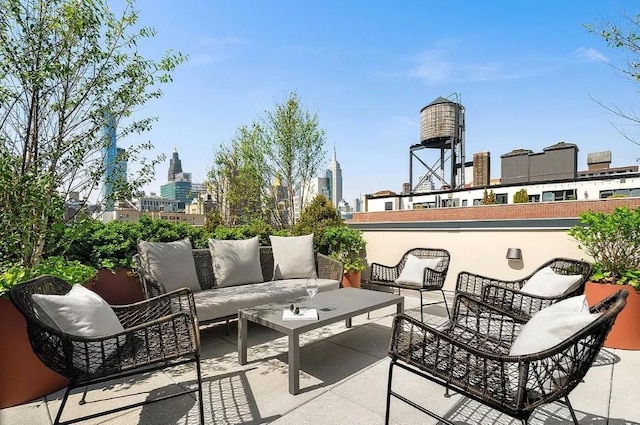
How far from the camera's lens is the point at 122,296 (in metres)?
3.45

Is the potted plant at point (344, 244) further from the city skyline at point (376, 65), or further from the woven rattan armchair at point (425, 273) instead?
the city skyline at point (376, 65)

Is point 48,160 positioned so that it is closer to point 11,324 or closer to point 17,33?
point 17,33

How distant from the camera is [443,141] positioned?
1839 cm

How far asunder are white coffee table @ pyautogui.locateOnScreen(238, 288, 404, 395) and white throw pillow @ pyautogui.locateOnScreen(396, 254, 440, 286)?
91 centimetres

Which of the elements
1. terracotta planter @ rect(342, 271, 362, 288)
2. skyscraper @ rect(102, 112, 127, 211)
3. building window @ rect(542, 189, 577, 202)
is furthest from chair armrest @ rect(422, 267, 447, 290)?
building window @ rect(542, 189, 577, 202)

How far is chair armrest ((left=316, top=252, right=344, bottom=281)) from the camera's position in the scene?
14.6 feet

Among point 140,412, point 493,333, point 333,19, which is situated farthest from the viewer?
point 333,19

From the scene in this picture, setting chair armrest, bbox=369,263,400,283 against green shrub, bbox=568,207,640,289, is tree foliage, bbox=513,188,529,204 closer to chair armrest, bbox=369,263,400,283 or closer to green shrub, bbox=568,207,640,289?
chair armrest, bbox=369,263,400,283

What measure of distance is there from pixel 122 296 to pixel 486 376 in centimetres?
343

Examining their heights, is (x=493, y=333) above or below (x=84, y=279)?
below

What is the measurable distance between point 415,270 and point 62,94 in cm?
415

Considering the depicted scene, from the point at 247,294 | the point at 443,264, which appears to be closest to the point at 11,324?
the point at 247,294

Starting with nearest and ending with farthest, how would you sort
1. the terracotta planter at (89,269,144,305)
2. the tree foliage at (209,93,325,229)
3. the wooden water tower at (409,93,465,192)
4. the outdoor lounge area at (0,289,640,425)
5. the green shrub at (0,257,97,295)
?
the outdoor lounge area at (0,289,640,425) → the green shrub at (0,257,97,295) → the terracotta planter at (89,269,144,305) → the tree foliage at (209,93,325,229) → the wooden water tower at (409,93,465,192)

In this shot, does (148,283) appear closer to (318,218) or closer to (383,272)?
(383,272)
